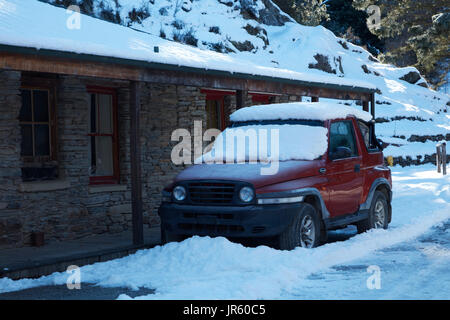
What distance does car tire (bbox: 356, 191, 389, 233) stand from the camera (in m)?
10.4

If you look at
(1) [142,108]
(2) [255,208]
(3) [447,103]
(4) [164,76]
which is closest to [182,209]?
(2) [255,208]

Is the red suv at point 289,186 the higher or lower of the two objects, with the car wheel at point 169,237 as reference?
higher

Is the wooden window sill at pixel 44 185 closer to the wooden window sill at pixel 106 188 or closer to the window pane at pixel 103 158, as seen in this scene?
the wooden window sill at pixel 106 188

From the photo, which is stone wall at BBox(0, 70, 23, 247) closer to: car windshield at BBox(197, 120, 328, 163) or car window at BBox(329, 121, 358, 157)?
car windshield at BBox(197, 120, 328, 163)

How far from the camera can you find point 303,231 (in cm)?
858

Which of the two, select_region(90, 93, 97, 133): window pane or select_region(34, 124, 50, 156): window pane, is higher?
select_region(90, 93, 97, 133): window pane

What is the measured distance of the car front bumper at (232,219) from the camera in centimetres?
816

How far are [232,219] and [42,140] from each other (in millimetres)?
4431

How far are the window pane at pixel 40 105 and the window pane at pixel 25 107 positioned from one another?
0.36ft

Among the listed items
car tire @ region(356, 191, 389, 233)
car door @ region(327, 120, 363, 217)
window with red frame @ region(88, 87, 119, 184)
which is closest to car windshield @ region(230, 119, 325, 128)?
car door @ region(327, 120, 363, 217)

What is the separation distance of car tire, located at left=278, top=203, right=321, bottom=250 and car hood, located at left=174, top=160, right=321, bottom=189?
1.54 ft

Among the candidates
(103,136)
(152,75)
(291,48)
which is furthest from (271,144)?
(291,48)

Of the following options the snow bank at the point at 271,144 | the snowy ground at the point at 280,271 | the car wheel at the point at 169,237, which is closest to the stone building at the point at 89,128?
the car wheel at the point at 169,237
